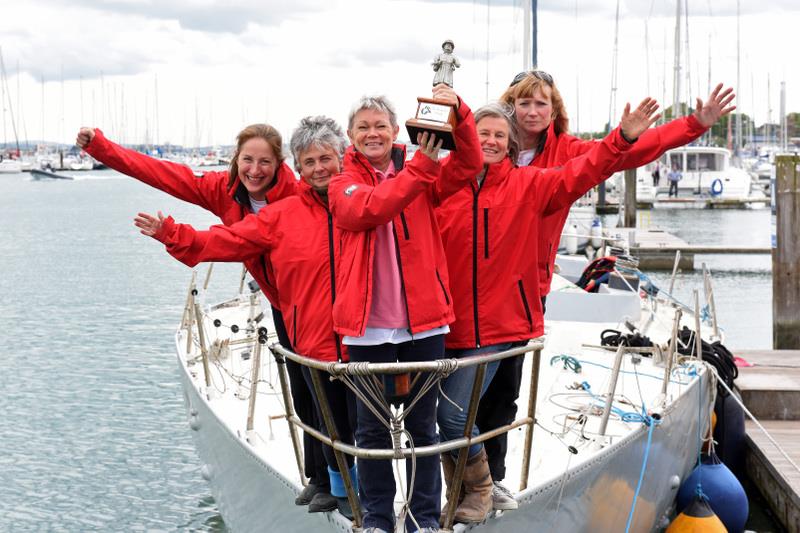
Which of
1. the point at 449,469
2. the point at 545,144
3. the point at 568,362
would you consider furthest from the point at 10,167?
the point at 449,469

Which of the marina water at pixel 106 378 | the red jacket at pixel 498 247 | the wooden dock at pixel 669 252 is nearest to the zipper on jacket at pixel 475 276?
the red jacket at pixel 498 247

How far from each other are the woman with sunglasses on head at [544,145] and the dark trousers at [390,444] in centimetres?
49

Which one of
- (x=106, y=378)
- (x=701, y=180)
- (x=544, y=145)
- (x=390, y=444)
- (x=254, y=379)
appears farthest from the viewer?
(x=701, y=180)

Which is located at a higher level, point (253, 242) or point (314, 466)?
point (253, 242)

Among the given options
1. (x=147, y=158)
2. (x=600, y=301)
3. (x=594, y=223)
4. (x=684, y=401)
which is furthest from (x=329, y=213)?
(x=594, y=223)

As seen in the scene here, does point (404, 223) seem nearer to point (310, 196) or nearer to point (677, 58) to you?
point (310, 196)

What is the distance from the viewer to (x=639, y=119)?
4125 millimetres

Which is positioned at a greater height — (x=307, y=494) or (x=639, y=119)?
(x=639, y=119)

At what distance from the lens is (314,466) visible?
463cm

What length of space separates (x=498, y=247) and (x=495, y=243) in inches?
0.9

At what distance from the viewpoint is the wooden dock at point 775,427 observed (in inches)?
311

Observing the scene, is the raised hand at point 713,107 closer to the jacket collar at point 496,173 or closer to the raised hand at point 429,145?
the jacket collar at point 496,173

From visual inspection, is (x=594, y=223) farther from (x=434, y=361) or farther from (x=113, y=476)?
(x=434, y=361)

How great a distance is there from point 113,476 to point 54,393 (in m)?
3.85
